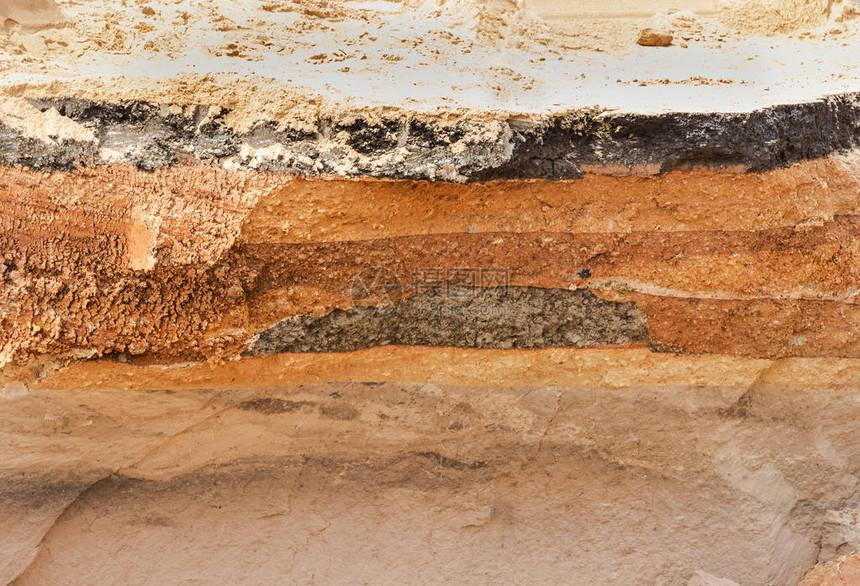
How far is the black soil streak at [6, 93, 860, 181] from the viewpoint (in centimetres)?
139


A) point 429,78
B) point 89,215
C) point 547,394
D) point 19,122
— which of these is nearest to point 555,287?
point 547,394

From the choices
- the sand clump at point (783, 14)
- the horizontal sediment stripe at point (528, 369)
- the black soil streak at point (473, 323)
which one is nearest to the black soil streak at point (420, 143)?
the black soil streak at point (473, 323)

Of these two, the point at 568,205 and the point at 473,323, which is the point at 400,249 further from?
the point at 568,205

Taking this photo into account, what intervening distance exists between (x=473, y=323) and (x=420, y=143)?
1.66ft

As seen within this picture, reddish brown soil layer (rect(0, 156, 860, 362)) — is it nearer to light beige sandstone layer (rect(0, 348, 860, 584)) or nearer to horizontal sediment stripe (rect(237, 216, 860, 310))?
horizontal sediment stripe (rect(237, 216, 860, 310))

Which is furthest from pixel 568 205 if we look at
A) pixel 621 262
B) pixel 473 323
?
pixel 473 323

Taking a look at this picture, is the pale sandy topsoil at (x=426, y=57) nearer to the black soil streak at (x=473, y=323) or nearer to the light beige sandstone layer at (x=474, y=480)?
the black soil streak at (x=473, y=323)

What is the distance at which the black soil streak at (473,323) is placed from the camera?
160 centimetres

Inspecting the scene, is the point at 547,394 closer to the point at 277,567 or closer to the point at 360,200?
the point at 360,200

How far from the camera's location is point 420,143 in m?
1.42

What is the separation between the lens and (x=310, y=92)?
1492 millimetres

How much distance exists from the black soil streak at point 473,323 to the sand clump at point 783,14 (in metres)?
1.05

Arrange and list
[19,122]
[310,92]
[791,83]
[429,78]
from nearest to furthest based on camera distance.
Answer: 1. [19,122]
2. [310,92]
3. [429,78]
4. [791,83]

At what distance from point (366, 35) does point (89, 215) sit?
864 mm
